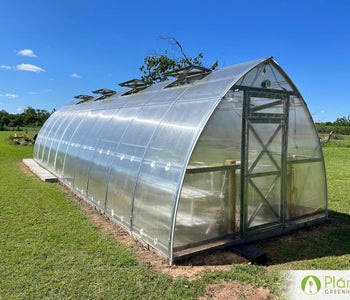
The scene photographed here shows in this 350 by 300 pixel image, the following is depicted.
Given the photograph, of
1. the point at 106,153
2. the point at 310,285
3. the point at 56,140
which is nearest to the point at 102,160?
the point at 106,153

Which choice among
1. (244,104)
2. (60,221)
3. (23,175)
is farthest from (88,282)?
(23,175)

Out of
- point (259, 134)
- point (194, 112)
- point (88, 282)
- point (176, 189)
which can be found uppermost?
point (194, 112)

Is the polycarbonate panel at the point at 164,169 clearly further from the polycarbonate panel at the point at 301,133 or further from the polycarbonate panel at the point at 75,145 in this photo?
the polycarbonate panel at the point at 75,145

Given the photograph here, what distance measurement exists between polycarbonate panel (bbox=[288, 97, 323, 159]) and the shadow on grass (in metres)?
1.62

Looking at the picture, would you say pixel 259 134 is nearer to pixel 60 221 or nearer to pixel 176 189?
pixel 176 189

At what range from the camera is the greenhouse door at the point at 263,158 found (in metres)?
5.63

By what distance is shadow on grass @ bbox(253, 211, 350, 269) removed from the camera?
5.16 meters

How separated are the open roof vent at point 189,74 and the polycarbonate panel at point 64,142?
5250mm

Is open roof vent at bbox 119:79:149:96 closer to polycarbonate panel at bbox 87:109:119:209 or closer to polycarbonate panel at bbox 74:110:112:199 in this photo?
polycarbonate panel at bbox 74:110:112:199

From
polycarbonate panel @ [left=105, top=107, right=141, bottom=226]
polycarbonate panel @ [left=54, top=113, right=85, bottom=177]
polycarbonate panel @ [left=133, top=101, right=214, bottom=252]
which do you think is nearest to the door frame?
polycarbonate panel @ [left=133, top=101, right=214, bottom=252]

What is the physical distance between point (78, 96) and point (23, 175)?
186 inches

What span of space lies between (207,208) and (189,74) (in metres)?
3.32

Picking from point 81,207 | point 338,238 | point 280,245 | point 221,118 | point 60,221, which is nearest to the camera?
point 221,118

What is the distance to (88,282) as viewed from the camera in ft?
13.9
